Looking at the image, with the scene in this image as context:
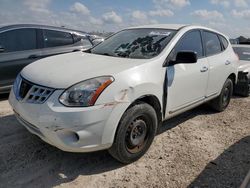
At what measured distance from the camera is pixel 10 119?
4328 mm

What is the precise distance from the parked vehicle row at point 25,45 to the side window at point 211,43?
315cm

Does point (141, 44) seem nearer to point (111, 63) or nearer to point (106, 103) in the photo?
point (111, 63)

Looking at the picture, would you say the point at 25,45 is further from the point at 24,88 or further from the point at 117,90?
the point at 117,90

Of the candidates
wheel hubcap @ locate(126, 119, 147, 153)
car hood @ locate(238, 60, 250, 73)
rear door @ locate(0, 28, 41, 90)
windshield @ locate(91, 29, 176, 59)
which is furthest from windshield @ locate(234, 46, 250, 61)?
rear door @ locate(0, 28, 41, 90)

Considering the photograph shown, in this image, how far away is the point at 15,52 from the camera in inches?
212

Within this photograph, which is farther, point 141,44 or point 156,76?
point 141,44

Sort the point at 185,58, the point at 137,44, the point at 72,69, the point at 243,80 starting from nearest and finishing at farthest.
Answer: the point at 72,69 → the point at 185,58 → the point at 137,44 → the point at 243,80

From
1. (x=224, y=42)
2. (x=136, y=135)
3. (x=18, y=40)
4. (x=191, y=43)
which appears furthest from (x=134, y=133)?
(x=18, y=40)

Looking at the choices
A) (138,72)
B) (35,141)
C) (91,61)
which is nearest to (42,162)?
(35,141)

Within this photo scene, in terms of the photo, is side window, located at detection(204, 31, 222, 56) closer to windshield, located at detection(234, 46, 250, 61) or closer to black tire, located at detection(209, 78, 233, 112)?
black tire, located at detection(209, 78, 233, 112)

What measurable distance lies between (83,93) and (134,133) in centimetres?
85

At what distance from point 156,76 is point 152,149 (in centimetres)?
105

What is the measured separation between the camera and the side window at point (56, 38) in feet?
19.3

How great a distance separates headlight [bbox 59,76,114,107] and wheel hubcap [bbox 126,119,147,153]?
1.99 ft
